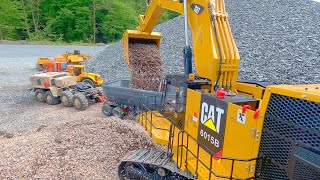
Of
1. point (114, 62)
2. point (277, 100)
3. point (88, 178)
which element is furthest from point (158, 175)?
point (114, 62)

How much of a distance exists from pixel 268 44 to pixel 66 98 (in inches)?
408

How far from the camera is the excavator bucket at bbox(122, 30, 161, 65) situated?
30.8 ft

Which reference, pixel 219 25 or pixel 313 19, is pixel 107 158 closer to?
pixel 219 25

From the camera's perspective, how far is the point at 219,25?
225 inches

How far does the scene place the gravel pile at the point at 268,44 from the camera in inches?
470

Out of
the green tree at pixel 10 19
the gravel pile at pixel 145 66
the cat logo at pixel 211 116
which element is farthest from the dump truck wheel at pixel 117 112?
the green tree at pixel 10 19

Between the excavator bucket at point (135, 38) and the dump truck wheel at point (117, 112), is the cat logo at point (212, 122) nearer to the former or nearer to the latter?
the excavator bucket at point (135, 38)

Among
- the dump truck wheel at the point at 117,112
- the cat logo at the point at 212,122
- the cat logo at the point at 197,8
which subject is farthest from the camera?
the dump truck wheel at the point at 117,112

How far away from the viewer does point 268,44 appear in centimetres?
1438

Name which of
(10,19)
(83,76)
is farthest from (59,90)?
(10,19)

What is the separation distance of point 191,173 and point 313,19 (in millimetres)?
14913

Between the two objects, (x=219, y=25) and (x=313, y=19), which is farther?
(x=313, y=19)

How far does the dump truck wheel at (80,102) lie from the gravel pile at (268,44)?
3.99 metres

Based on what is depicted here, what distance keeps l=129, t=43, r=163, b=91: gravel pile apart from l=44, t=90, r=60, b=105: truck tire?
4519 mm
